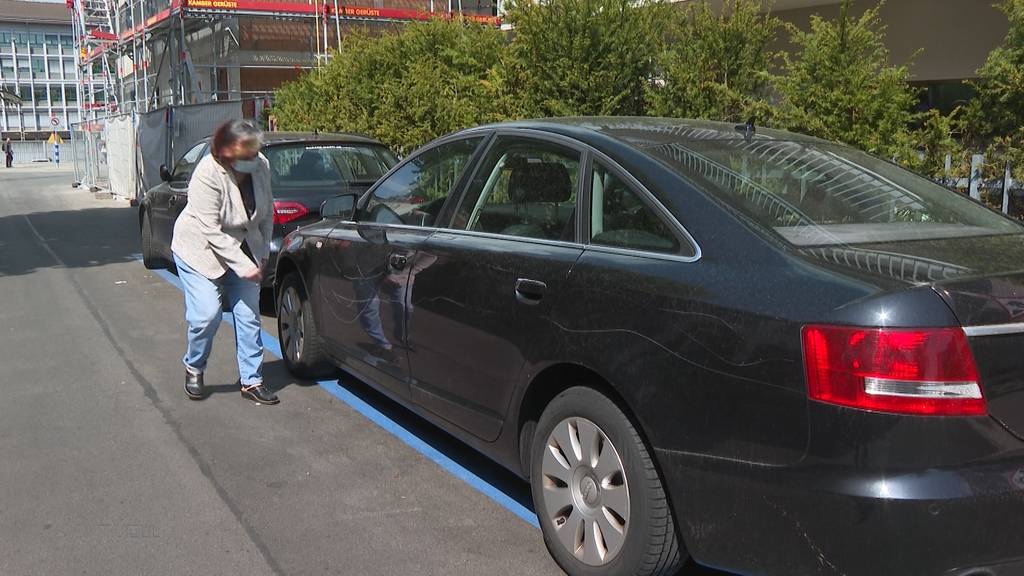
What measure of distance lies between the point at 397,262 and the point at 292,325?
6.40ft

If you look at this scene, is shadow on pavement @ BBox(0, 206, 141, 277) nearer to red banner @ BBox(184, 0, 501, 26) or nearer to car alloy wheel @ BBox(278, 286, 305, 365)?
red banner @ BBox(184, 0, 501, 26)

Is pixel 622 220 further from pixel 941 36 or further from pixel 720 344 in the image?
pixel 941 36

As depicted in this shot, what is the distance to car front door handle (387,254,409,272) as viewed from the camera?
4.46 metres

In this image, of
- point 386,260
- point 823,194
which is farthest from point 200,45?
point 823,194

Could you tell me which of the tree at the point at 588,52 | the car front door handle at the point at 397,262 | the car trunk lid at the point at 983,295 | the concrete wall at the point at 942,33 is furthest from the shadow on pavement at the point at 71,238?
the car trunk lid at the point at 983,295

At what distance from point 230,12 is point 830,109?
21.2 m

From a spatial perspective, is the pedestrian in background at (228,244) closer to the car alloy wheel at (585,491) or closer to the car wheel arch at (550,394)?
the car wheel arch at (550,394)

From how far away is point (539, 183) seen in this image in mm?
3953

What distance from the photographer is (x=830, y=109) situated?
688cm

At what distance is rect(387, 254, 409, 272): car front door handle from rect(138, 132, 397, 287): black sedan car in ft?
11.5

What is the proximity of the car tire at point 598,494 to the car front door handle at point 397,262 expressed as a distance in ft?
4.23

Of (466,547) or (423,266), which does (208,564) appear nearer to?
(466,547)

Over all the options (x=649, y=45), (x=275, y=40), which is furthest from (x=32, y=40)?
(x=649, y=45)

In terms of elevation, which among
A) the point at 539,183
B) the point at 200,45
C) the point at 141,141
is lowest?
the point at 539,183
